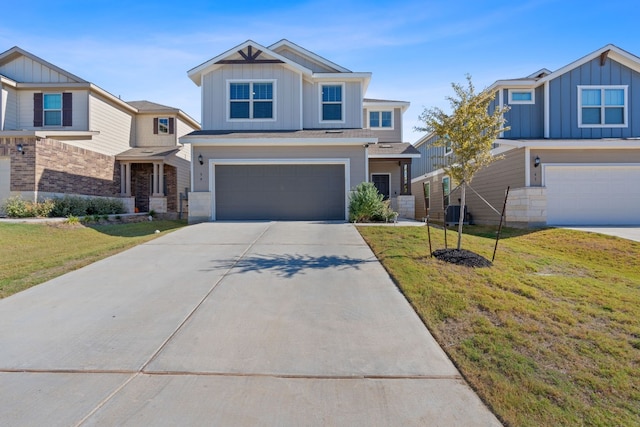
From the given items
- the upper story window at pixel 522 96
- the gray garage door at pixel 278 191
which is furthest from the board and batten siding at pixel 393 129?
the gray garage door at pixel 278 191

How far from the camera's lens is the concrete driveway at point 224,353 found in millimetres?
2922

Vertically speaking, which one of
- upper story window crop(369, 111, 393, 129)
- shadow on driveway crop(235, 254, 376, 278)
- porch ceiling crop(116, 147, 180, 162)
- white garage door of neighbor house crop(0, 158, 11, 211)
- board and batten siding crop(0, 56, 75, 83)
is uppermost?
board and batten siding crop(0, 56, 75, 83)

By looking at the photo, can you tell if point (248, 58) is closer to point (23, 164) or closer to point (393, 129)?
point (393, 129)

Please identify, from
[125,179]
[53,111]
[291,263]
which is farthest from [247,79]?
[291,263]

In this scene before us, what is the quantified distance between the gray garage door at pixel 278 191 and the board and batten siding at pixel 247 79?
81.2 inches

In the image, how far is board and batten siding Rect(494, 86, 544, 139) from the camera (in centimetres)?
1698

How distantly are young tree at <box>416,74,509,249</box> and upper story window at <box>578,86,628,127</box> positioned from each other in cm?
1198

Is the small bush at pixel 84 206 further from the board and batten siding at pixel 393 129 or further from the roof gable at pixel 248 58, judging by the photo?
the board and batten siding at pixel 393 129

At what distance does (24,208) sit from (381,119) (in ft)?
55.7

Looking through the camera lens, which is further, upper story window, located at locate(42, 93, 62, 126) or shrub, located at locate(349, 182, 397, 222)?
upper story window, located at locate(42, 93, 62, 126)

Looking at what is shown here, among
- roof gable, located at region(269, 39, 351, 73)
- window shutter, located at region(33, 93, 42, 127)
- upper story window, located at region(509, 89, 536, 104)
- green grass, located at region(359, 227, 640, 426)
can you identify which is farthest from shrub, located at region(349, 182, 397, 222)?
window shutter, located at region(33, 93, 42, 127)

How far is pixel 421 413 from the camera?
9.58ft

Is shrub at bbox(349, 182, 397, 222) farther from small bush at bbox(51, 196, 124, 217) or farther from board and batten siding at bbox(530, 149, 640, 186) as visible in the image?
small bush at bbox(51, 196, 124, 217)

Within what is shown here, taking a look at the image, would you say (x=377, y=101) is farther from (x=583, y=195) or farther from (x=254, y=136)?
(x=583, y=195)
